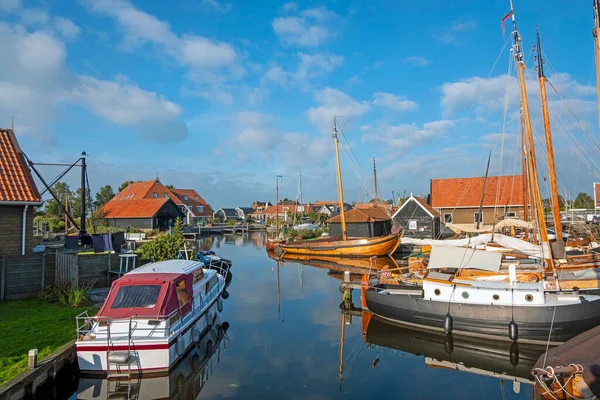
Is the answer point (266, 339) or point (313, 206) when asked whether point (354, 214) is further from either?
point (313, 206)

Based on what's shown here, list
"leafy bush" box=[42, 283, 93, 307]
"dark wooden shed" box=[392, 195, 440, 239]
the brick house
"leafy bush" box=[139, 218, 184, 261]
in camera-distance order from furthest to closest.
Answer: the brick house, "dark wooden shed" box=[392, 195, 440, 239], "leafy bush" box=[139, 218, 184, 261], "leafy bush" box=[42, 283, 93, 307]

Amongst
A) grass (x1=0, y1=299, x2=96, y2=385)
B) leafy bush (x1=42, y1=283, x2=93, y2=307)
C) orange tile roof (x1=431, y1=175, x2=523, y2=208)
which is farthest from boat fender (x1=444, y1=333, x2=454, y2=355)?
orange tile roof (x1=431, y1=175, x2=523, y2=208)

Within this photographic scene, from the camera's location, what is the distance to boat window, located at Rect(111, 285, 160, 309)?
456 inches

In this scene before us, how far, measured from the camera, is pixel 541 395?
9.73 metres

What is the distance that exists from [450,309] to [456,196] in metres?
33.8

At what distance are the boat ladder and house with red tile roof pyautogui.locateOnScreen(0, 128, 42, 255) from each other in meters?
9.48

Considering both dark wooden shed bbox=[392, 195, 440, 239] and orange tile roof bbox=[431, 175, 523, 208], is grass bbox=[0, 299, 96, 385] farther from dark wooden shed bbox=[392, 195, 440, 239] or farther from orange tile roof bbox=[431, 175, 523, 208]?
orange tile roof bbox=[431, 175, 523, 208]

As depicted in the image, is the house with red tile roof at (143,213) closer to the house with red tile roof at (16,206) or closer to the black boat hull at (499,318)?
the house with red tile roof at (16,206)

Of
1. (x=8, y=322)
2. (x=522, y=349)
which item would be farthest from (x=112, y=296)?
(x=522, y=349)

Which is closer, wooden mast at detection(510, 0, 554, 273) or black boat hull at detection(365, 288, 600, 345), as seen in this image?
black boat hull at detection(365, 288, 600, 345)

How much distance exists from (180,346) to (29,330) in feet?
15.0

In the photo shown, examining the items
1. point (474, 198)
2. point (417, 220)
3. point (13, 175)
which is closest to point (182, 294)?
point (13, 175)

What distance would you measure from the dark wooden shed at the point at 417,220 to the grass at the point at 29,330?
3365 centimetres

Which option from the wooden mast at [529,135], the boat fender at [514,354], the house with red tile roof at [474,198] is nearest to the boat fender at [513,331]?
the boat fender at [514,354]
